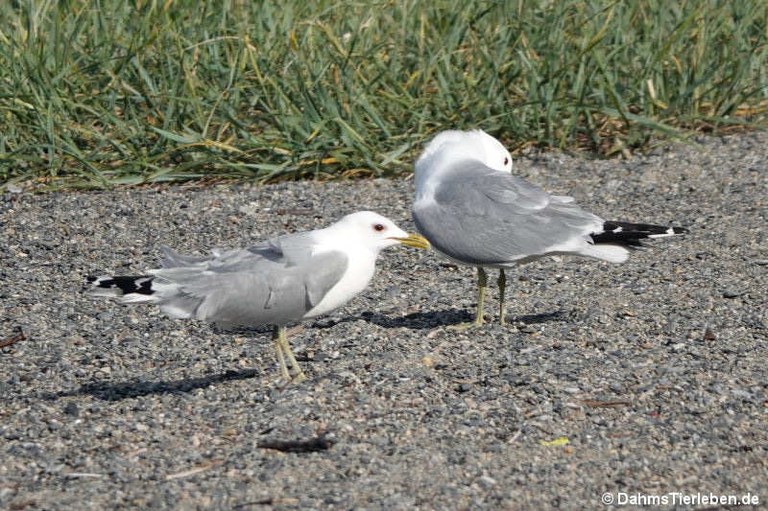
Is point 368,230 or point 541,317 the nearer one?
point 368,230

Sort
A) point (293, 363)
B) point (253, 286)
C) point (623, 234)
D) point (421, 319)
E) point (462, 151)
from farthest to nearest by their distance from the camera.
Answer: point (462, 151), point (421, 319), point (623, 234), point (293, 363), point (253, 286)

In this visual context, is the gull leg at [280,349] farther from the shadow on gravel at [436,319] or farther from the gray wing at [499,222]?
the gray wing at [499,222]

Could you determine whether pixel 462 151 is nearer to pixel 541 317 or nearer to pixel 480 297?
pixel 480 297

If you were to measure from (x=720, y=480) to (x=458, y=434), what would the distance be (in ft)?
2.42

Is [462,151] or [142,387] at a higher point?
[462,151]

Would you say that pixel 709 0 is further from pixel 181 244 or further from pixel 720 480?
pixel 720 480

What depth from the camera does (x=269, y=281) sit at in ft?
13.6

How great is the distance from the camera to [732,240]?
19.2 feet

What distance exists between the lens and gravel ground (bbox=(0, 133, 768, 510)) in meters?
3.47

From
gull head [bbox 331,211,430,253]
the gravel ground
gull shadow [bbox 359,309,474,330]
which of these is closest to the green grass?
the gravel ground

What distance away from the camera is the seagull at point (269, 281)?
4105 millimetres

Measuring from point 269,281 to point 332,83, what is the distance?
3.18 metres

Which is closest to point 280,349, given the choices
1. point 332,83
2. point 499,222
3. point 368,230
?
point 368,230

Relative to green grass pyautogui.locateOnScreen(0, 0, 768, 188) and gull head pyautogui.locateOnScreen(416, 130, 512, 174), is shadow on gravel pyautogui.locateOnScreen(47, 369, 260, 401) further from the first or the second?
green grass pyautogui.locateOnScreen(0, 0, 768, 188)
